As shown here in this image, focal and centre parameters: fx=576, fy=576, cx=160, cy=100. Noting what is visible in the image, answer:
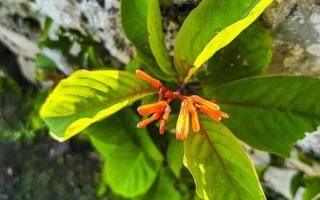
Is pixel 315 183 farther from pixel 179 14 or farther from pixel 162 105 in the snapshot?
pixel 162 105

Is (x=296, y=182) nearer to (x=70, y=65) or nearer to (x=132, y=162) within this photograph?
(x=132, y=162)

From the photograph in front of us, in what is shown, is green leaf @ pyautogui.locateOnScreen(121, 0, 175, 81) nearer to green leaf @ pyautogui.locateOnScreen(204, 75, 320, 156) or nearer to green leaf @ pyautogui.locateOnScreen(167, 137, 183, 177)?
green leaf @ pyautogui.locateOnScreen(204, 75, 320, 156)

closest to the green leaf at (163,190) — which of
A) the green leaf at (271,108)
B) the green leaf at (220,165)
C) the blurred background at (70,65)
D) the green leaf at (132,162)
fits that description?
the green leaf at (132,162)

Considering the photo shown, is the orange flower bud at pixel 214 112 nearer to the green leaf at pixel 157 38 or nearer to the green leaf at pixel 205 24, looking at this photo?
the green leaf at pixel 205 24

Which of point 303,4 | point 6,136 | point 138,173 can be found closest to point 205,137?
point 303,4

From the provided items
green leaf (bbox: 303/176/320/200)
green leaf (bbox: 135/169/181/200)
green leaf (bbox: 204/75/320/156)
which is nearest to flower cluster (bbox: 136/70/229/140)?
green leaf (bbox: 204/75/320/156)

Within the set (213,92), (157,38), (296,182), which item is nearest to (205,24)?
(157,38)

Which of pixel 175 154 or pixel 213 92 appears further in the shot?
pixel 175 154
